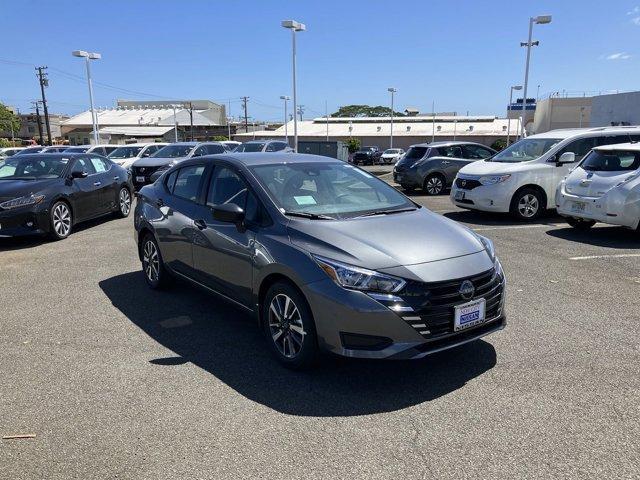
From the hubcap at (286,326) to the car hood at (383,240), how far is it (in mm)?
469

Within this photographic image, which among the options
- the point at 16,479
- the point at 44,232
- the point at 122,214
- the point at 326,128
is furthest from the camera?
the point at 326,128

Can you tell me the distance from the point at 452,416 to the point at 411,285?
0.87 meters

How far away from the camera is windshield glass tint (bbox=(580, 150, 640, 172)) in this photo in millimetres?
8500

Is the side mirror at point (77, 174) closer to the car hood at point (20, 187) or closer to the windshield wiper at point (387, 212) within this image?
the car hood at point (20, 187)

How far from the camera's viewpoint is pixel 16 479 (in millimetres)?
2787

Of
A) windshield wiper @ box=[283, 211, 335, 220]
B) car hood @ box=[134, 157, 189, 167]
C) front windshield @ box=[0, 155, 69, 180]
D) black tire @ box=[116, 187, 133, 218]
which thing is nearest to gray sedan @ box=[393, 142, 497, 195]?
car hood @ box=[134, 157, 189, 167]

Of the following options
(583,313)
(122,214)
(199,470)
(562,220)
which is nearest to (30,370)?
(199,470)

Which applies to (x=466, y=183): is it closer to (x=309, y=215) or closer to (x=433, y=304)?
(x=309, y=215)

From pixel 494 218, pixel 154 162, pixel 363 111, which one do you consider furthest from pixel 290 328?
pixel 363 111

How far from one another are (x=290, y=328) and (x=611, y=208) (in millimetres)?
6677

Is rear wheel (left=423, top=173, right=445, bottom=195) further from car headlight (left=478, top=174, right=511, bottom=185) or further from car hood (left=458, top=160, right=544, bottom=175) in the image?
car headlight (left=478, top=174, right=511, bottom=185)

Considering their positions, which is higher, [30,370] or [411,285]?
[411,285]

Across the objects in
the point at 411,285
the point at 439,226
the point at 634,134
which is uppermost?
the point at 634,134

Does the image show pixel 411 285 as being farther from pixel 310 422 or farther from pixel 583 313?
pixel 583 313
